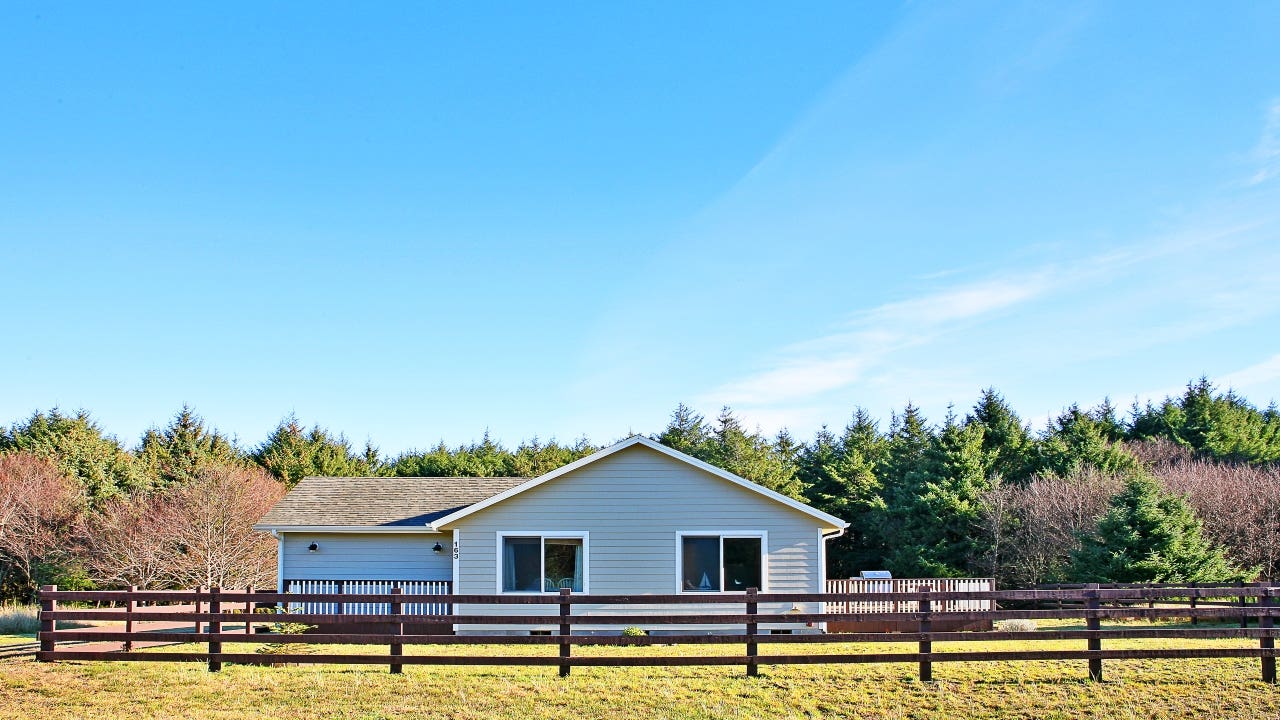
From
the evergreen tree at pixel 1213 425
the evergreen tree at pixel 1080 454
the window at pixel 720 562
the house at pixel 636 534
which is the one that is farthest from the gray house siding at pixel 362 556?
the evergreen tree at pixel 1213 425

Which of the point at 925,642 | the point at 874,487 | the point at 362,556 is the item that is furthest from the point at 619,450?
the point at 874,487

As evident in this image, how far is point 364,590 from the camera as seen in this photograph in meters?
19.5

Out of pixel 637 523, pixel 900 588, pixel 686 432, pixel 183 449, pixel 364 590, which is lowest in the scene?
pixel 900 588

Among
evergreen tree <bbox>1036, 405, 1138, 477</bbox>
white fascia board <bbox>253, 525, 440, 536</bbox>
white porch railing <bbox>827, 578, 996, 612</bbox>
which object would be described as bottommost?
white porch railing <bbox>827, 578, 996, 612</bbox>

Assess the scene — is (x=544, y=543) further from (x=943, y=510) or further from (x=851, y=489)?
(x=851, y=489)

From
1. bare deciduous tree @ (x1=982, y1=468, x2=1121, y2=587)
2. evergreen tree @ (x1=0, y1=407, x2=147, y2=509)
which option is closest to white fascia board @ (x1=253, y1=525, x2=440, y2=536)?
evergreen tree @ (x1=0, y1=407, x2=147, y2=509)

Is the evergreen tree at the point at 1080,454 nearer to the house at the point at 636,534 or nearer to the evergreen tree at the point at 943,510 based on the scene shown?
the evergreen tree at the point at 943,510

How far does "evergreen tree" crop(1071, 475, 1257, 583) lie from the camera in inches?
867

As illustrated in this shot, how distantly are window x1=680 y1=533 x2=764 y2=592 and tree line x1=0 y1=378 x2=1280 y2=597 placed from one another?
10.0 m

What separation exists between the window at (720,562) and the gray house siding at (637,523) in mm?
179

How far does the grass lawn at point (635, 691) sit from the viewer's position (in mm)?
9812

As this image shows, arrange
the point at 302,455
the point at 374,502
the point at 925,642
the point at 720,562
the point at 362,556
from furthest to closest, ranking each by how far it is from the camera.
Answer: the point at 302,455
the point at 374,502
the point at 362,556
the point at 720,562
the point at 925,642

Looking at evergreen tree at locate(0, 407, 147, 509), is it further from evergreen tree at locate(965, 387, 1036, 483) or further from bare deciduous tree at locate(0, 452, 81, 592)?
evergreen tree at locate(965, 387, 1036, 483)

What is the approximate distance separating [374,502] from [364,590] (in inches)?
106
